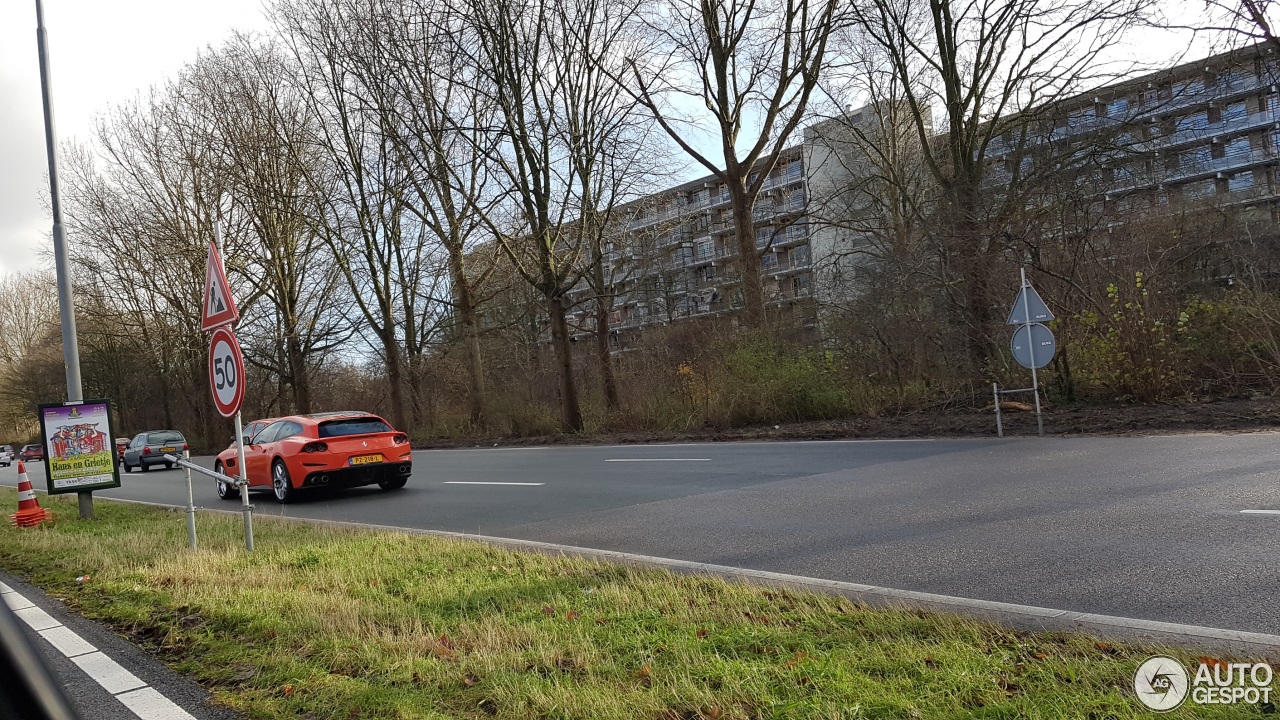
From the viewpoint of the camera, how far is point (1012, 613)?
484 cm

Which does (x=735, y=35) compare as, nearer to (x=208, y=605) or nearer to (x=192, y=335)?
(x=208, y=605)

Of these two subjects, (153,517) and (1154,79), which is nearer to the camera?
(153,517)

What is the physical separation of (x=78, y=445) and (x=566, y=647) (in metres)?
11.3

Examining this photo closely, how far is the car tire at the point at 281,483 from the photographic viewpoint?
14.5 meters

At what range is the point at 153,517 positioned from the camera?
12.8 meters

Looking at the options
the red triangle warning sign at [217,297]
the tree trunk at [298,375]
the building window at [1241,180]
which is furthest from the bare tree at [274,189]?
the building window at [1241,180]

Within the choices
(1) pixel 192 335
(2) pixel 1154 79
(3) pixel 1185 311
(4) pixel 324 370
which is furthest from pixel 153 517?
(4) pixel 324 370

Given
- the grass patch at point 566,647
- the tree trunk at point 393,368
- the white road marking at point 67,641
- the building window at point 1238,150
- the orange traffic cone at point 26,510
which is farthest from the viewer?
the building window at point 1238,150

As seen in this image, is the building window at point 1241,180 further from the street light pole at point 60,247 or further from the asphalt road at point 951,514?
the street light pole at point 60,247

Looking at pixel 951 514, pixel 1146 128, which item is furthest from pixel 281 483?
pixel 1146 128

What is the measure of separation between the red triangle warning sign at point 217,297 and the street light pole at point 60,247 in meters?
6.10

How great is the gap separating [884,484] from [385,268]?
27117mm

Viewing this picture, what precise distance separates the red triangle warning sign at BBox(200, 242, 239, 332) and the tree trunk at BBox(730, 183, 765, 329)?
1548 cm

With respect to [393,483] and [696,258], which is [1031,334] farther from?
[696,258]
